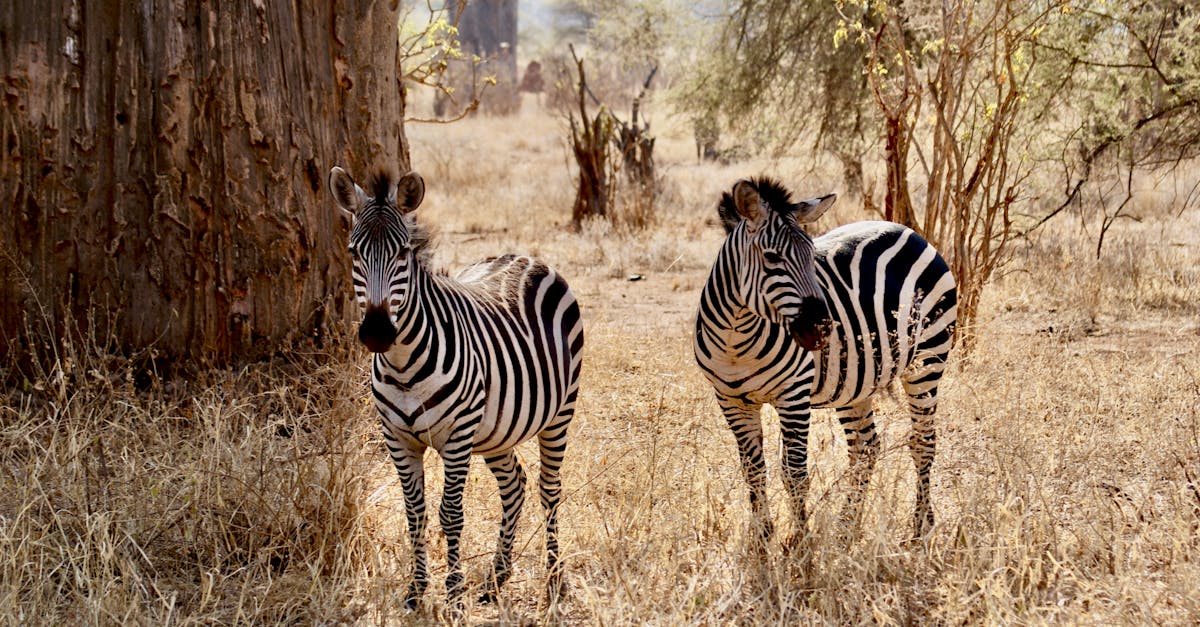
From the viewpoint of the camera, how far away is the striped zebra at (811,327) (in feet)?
12.6

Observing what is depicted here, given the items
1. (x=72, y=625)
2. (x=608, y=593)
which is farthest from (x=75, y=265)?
(x=608, y=593)

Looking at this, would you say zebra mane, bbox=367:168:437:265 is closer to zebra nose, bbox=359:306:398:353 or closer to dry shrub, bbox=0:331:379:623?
zebra nose, bbox=359:306:398:353

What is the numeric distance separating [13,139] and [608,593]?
3.44 m

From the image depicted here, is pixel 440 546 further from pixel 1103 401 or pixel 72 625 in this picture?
pixel 1103 401

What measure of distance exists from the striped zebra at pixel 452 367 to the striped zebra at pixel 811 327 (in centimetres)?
67

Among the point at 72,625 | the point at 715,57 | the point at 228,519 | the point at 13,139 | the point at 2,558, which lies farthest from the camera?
the point at 715,57

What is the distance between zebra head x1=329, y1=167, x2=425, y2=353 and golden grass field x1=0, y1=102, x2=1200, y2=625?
91cm

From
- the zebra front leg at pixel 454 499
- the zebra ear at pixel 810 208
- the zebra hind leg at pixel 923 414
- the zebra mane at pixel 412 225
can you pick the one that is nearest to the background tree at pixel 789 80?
the zebra hind leg at pixel 923 414

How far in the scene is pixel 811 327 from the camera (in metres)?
3.67

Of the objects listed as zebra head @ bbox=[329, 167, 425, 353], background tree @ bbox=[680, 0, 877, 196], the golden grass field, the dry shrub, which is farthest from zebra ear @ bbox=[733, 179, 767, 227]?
background tree @ bbox=[680, 0, 877, 196]

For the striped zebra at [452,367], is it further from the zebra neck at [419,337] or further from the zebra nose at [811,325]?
the zebra nose at [811,325]

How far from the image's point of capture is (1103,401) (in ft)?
18.3

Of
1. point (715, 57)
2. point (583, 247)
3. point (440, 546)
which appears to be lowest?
point (440, 546)

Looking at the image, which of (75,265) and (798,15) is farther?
(798,15)
